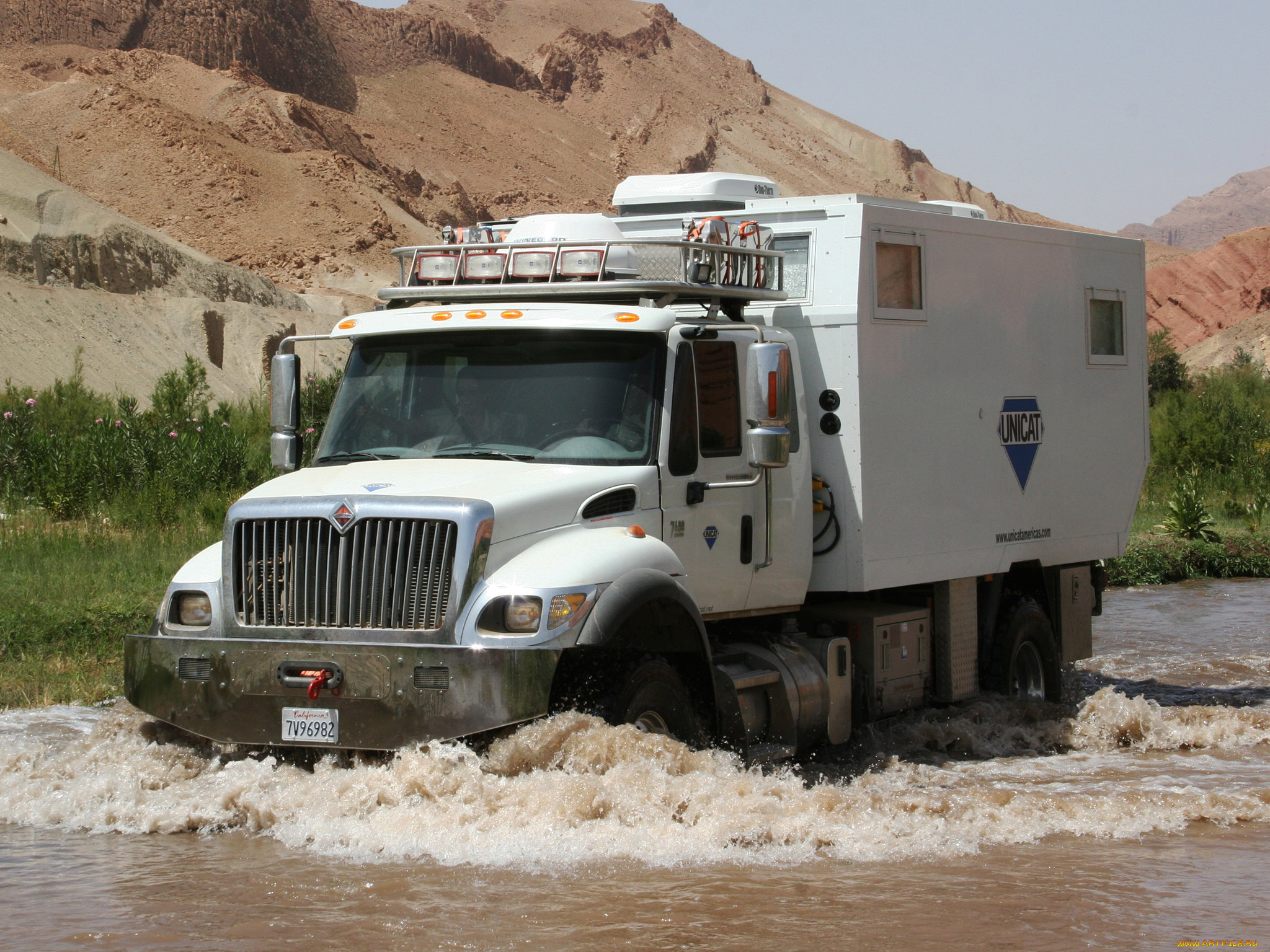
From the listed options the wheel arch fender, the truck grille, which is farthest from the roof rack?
the truck grille

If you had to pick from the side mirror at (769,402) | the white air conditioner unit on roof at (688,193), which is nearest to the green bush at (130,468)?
the white air conditioner unit on roof at (688,193)

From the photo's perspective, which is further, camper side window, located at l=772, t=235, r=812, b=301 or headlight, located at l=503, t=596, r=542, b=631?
camper side window, located at l=772, t=235, r=812, b=301

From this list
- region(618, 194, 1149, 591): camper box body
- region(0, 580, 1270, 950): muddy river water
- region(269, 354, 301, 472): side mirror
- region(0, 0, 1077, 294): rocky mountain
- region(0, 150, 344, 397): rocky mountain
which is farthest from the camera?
region(0, 0, 1077, 294): rocky mountain

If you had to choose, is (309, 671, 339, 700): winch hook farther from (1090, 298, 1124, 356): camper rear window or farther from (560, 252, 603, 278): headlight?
(1090, 298, 1124, 356): camper rear window

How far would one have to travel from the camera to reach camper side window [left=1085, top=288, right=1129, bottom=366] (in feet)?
39.2

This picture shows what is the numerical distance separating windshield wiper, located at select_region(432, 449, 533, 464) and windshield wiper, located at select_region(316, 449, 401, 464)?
0.27 meters

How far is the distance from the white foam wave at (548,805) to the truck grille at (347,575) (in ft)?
2.22

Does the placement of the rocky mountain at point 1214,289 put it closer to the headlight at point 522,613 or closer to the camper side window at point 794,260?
the camper side window at point 794,260

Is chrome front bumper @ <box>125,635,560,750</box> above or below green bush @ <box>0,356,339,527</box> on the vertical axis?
below

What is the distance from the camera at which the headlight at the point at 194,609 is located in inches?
294

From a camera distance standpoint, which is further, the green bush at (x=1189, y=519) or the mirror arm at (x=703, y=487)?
the green bush at (x=1189, y=519)

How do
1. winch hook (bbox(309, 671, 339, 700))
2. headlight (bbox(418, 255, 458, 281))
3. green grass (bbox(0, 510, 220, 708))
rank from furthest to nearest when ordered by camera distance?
green grass (bbox(0, 510, 220, 708))
headlight (bbox(418, 255, 458, 281))
winch hook (bbox(309, 671, 339, 700))

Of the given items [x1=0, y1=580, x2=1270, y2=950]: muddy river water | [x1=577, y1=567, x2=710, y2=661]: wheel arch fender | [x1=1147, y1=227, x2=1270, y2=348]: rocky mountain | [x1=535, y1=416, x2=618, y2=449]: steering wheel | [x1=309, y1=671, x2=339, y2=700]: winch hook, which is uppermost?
[x1=1147, y1=227, x2=1270, y2=348]: rocky mountain

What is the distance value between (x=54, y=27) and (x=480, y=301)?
295 feet
